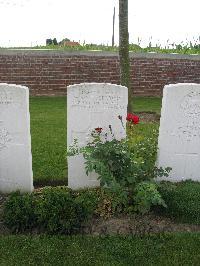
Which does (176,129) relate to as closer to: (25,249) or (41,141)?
(25,249)

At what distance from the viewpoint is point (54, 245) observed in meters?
4.03

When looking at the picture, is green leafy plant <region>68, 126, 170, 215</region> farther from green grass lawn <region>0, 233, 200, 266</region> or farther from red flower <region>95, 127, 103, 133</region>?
green grass lawn <region>0, 233, 200, 266</region>

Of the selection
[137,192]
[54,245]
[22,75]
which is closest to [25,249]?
[54,245]

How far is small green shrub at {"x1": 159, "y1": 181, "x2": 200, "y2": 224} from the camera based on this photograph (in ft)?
14.9

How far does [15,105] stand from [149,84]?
839 centimetres

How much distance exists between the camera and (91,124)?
5125 millimetres

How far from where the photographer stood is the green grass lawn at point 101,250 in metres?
3.79

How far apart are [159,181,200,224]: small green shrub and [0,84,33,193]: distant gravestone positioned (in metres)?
1.59

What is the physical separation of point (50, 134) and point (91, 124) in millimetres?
2881

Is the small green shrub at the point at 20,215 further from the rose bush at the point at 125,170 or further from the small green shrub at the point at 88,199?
the rose bush at the point at 125,170

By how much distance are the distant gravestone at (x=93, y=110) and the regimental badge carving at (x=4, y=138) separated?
70 cm

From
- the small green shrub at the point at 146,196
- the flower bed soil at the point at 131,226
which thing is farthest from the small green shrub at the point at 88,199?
the small green shrub at the point at 146,196

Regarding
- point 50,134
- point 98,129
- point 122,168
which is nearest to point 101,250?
point 122,168

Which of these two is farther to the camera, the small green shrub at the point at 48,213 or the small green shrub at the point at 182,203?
the small green shrub at the point at 182,203
